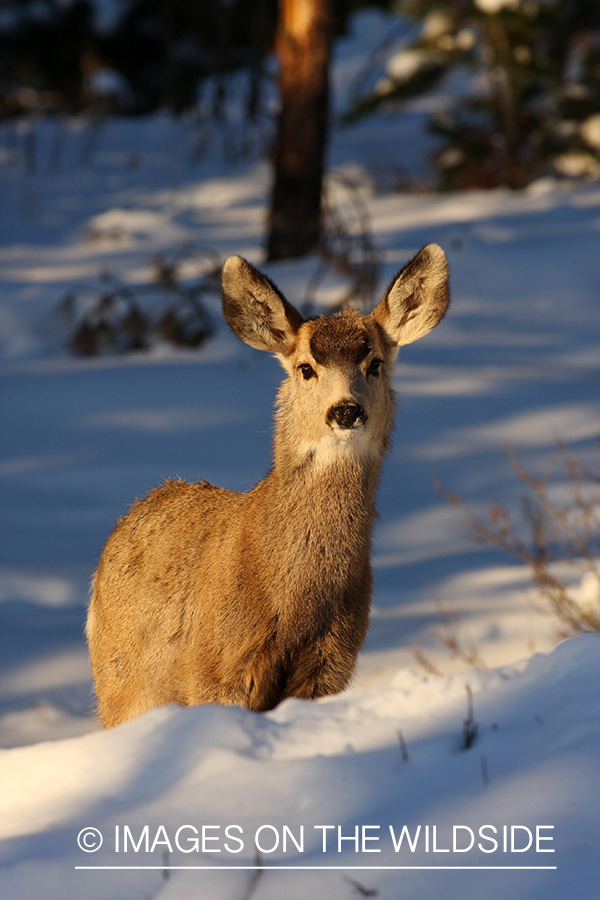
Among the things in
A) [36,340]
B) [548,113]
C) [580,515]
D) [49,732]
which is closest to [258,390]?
[36,340]

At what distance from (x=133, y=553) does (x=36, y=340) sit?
720 cm

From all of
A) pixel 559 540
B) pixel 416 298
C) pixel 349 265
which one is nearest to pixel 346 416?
pixel 416 298

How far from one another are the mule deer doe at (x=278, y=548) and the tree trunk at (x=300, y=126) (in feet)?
28.5

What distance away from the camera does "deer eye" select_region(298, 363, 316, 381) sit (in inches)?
162

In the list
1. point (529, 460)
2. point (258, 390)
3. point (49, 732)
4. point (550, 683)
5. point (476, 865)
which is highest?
point (258, 390)

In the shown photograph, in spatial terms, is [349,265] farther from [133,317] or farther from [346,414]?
[346,414]

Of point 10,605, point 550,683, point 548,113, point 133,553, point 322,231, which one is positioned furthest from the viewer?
point 548,113

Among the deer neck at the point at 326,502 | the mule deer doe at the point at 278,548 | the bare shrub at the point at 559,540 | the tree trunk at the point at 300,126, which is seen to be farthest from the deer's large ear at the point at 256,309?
the tree trunk at the point at 300,126

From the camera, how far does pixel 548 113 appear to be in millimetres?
16953

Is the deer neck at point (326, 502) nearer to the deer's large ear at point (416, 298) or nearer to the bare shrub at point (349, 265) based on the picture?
the deer's large ear at point (416, 298)

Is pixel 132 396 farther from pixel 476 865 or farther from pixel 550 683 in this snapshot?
pixel 476 865

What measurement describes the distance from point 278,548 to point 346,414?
57cm

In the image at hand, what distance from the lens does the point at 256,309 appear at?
4.36 m

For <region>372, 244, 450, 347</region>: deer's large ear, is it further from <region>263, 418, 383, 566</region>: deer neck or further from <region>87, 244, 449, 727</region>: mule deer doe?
<region>263, 418, 383, 566</region>: deer neck
